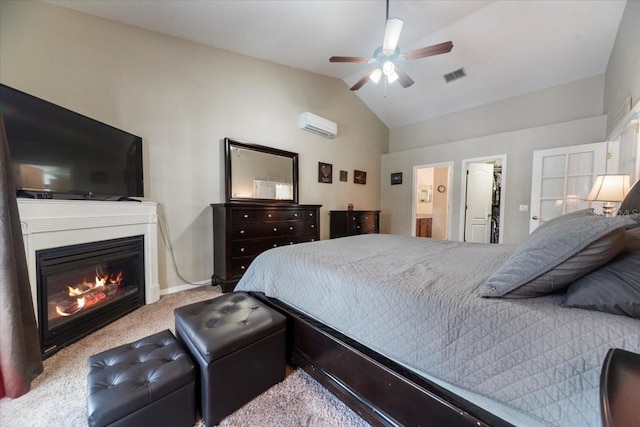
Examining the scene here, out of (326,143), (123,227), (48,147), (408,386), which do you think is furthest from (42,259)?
(326,143)

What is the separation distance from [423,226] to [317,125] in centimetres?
398

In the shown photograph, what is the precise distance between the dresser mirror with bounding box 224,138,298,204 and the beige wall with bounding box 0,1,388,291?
0.15 meters

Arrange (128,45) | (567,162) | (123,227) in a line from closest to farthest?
(123,227)
(128,45)
(567,162)

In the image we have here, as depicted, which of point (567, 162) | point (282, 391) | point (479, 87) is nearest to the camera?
point (282, 391)

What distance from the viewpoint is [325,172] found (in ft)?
14.9

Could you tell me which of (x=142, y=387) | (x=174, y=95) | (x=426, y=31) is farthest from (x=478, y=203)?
(x=142, y=387)

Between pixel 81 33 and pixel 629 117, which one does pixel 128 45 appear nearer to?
pixel 81 33

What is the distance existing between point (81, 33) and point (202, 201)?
1.94 meters

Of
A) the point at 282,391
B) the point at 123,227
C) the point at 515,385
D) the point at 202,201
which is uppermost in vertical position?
the point at 202,201

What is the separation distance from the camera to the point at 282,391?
4.59 ft

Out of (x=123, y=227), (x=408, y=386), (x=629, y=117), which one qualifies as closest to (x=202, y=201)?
(x=123, y=227)

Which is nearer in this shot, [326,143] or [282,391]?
[282,391]

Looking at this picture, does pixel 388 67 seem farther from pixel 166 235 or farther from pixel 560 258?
pixel 166 235

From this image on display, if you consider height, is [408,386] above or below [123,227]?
below
